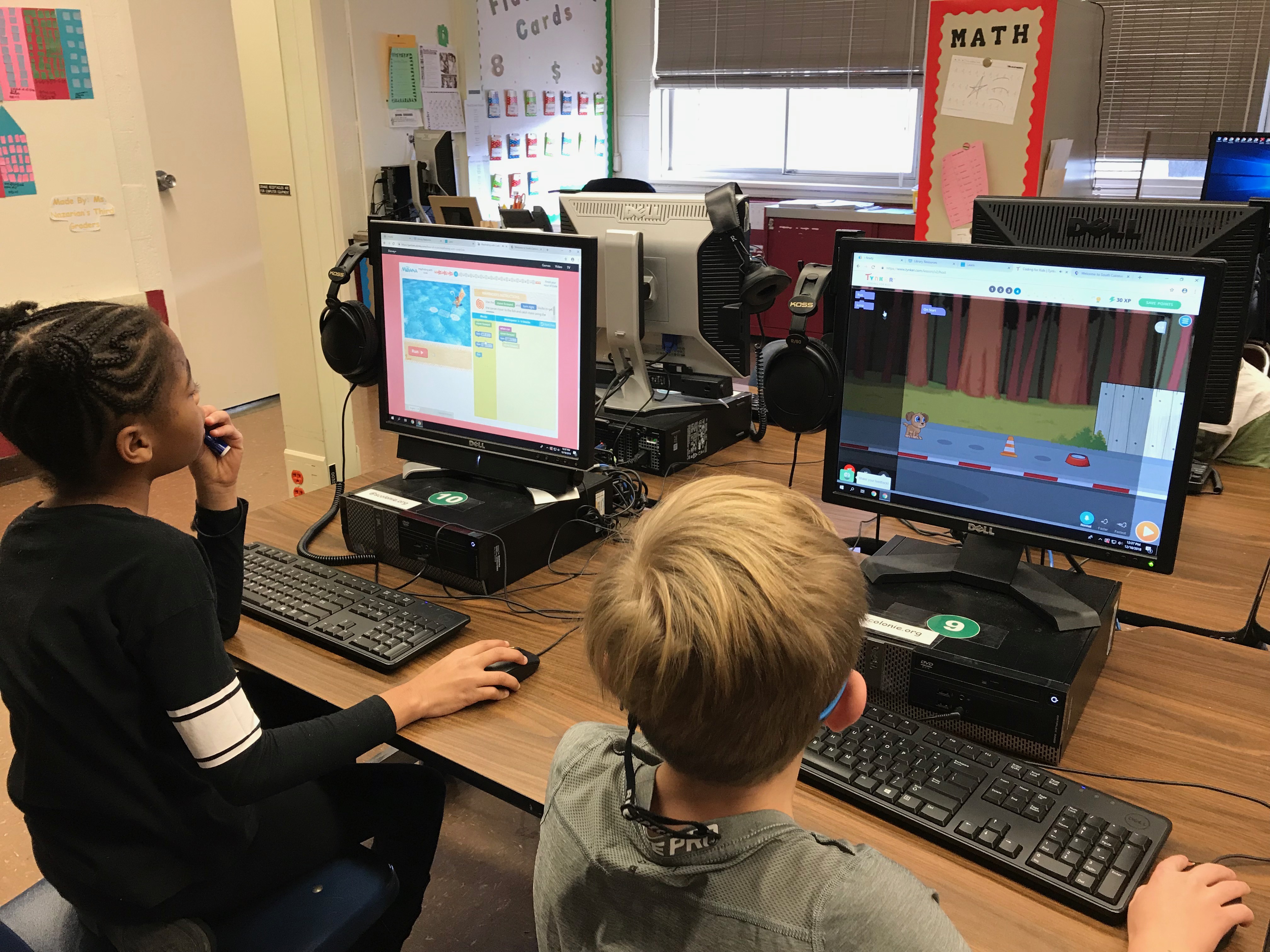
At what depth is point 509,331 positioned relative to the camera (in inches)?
56.7

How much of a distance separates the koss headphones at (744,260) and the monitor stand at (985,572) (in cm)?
70

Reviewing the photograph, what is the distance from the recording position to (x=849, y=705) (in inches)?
29.1

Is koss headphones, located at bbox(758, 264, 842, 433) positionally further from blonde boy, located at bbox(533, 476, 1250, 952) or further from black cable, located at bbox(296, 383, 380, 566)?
black cable, located at bbox(296, 383, 380, 566)

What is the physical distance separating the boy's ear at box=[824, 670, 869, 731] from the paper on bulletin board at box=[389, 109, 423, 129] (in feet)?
14.2

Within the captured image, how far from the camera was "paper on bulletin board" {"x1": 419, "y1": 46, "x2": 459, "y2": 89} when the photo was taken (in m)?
4.59

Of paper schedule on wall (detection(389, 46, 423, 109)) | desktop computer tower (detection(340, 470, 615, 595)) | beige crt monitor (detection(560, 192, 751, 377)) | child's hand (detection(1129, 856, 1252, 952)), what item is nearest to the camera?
child's hand (detection(1129, 856, 1252, 952))

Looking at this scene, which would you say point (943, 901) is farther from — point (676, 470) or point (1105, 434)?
point (676, 470)

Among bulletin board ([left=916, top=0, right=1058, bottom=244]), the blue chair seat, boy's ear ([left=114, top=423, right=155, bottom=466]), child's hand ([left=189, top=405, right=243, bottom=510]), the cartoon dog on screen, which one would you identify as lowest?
the blue chair seat

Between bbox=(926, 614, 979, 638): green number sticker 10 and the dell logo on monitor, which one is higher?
the dell logo on monitor

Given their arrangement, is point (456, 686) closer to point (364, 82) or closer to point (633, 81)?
point (364, 82)

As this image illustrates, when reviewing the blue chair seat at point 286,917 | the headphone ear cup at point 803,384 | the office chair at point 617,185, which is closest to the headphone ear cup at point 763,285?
the headphone ear cup at point 803,384

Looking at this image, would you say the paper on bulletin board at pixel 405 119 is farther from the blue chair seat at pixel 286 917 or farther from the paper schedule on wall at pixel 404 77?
the blue chair seat at pixel 286 917

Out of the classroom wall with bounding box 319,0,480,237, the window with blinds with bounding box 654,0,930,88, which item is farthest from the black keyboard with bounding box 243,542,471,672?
the window with blinds with bounding box 654,0,930,88

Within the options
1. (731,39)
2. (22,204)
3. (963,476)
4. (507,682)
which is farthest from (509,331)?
(731,39)
